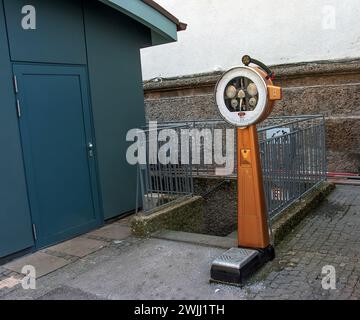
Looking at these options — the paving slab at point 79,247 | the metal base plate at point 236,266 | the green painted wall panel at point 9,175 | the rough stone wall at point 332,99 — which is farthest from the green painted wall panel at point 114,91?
the rough stone wall at point 332,99

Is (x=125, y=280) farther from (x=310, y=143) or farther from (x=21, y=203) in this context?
(x=310, y=143)

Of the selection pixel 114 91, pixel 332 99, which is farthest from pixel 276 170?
pixel 332 99

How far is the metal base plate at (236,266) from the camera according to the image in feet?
11.0

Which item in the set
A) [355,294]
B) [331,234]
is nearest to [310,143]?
[331,234]

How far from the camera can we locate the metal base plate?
336 cm

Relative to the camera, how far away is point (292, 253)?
3.99m

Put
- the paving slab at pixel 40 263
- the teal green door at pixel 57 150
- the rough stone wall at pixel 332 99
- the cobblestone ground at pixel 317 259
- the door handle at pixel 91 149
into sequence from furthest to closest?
1. the rough stone wall at pixel 332 99
2. the door handle at pixel 91 149
3. the teal green door at pixel 57 150
4. the paving slab at pixel 40 263
5. the cobblestone ground at pixel 317 259

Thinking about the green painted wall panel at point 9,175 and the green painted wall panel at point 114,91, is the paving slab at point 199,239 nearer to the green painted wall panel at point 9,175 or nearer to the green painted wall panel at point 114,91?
the green painted wall panel at point 114,91

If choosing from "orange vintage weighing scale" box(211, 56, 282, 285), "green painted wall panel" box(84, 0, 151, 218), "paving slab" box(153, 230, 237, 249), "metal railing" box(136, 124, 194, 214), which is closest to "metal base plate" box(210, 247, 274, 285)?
"orange vintage weighing scale" box(211, 56, 282, 285)

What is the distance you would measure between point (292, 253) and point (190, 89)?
5.26m

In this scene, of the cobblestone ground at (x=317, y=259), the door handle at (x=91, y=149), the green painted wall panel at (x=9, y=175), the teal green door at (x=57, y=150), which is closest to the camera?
the cobblestone ground at (x=317, y=259)

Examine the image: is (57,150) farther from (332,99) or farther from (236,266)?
(332,99)

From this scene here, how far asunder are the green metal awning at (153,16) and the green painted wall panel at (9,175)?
1.40m

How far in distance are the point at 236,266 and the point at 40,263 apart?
2.08 m
